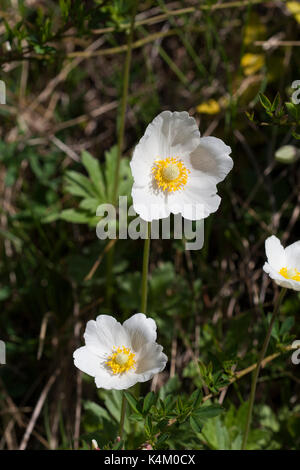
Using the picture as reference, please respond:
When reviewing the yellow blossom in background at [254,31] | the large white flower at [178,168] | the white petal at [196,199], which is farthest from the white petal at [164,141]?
the yellow blossom in background at [254,31]

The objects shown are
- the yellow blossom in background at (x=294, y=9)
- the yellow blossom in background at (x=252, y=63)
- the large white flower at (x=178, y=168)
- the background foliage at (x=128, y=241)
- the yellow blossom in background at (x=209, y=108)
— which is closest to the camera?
the large white flower at (x=178, y=168)

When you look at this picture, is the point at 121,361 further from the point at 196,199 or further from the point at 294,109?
the point at 294,109

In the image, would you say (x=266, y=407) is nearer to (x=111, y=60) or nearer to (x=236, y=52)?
(x=236, y=52)

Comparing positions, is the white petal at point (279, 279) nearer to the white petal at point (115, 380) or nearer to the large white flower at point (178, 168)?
the large white flower at point (178, 168)

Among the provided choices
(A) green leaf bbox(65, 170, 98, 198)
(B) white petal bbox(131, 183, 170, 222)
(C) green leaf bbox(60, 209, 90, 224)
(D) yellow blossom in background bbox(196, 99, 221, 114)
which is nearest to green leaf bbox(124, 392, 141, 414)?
(B) white petal bbox(131, 183, 170, 222)

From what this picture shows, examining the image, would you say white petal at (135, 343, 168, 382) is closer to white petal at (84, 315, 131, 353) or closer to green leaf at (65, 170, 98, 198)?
white petal at (84, 315, 131, 353)

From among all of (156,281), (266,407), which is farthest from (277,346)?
(156,281)
